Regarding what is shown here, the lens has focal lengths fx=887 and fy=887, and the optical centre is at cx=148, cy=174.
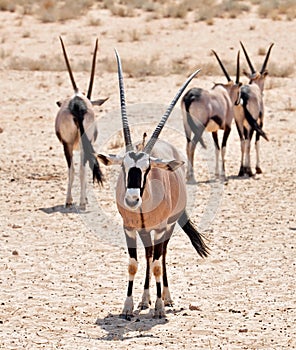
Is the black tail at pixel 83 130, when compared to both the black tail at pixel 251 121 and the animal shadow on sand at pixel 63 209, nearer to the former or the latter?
the animal shadow on sand at pixel 63 209

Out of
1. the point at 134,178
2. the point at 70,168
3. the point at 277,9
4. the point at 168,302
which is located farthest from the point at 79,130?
the point at 277,9

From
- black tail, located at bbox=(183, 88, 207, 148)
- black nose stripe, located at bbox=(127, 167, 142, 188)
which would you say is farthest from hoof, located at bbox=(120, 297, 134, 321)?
black tail, located at bbox=(183, 88, 207, 148)

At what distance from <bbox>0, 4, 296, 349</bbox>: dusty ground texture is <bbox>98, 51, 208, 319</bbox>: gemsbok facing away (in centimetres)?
39

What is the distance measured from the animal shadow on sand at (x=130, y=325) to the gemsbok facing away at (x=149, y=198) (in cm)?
8

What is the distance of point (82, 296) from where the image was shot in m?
7.51

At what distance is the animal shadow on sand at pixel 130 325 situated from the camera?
651 centimetres

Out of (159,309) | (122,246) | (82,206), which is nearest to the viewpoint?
(159,309)

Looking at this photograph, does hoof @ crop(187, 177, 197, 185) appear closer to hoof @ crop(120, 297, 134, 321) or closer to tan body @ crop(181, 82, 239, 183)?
tan body @ crop(181, 82, 239, 183)

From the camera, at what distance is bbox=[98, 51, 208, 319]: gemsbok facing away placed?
21.2 ft

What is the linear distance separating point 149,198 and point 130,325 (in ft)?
3.24

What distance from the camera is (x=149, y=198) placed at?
6.71 metres

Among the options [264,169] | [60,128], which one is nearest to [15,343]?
[60,128]

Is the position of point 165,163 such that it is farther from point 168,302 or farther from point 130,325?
point 168,302

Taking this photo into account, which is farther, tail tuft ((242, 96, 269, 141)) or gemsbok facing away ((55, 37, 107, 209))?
tail tuft ((242, 96, 269, 141))
